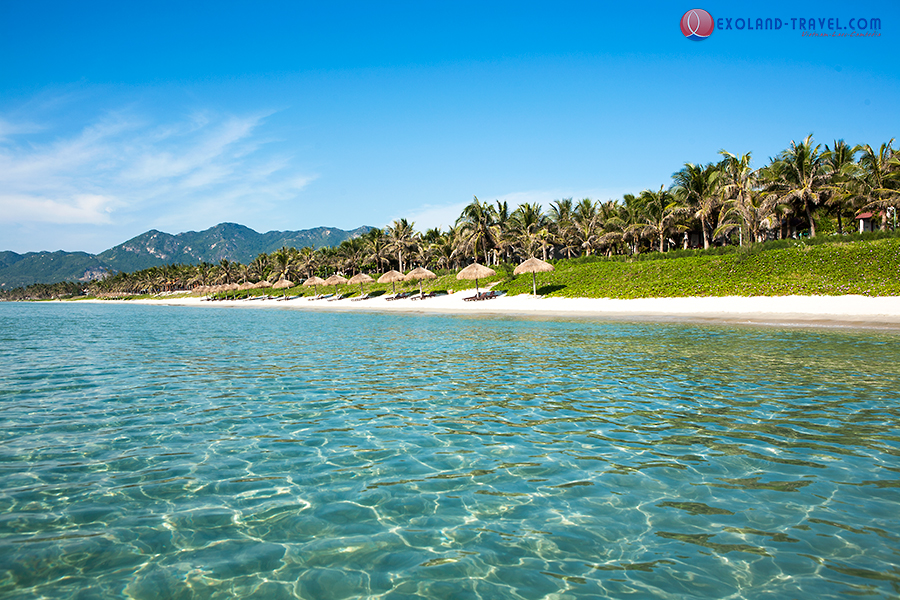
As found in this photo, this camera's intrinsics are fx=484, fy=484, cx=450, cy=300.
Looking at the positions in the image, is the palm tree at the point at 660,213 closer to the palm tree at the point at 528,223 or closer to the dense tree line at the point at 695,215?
the dense tree line at the point at 695,215

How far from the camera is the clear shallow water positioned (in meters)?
3.60

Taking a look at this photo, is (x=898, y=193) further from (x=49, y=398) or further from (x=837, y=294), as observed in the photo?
(x=49, y=398)

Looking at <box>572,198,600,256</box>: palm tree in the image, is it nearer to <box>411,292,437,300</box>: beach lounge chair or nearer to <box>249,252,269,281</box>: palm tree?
<box>411,292,437,300</box>: beach lounge chair

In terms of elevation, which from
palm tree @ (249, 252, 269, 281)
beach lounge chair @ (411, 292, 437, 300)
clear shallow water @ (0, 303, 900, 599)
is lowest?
clear shallow water @ (0, 303, 900, 599)

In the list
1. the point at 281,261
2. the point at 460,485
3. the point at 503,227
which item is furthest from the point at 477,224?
the point at 281,261

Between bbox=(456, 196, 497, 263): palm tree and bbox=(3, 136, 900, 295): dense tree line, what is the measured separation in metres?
0.10

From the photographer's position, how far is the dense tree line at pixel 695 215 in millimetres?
36062

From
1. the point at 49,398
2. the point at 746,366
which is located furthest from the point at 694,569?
the point at 49,398

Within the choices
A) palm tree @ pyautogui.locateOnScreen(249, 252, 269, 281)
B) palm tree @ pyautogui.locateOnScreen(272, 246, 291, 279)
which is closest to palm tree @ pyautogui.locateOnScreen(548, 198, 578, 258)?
palm tree @ pyautogui.locateOnScreen(272, 246, 291, 279)

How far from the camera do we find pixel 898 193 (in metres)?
32.6

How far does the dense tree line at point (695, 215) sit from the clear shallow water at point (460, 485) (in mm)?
32477

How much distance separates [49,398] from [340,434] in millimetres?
6579

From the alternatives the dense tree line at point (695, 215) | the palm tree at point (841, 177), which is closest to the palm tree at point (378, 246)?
the dense tree line at point (695, 215)

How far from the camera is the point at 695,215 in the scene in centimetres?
4272
